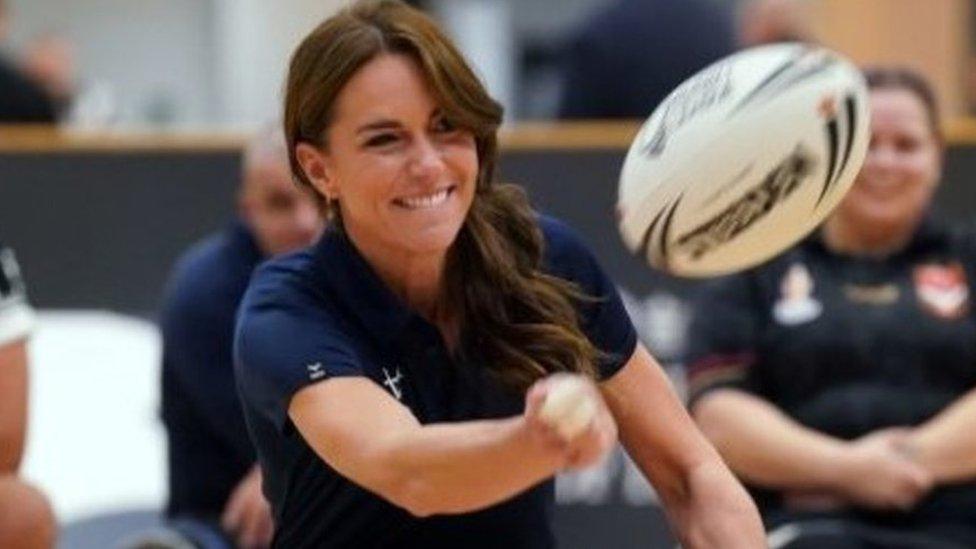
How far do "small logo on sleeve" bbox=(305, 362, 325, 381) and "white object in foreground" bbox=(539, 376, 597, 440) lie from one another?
587 mm

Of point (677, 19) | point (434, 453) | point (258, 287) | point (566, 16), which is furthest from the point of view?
point (566, 16)

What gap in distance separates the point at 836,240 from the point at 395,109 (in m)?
2.02

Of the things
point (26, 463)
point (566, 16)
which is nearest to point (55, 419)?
point (26, 463)

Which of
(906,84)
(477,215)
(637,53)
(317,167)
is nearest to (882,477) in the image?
(906,84)

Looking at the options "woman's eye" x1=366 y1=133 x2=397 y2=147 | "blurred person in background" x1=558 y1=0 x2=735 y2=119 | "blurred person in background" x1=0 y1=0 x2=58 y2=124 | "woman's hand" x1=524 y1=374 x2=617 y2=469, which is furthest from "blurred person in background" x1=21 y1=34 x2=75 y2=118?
"woman's hand" x1=524 y1=374 x2=617 y2=469

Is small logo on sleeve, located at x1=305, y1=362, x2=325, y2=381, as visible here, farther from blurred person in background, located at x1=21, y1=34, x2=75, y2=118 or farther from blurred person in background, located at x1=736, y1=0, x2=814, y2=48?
blurred person in background, located at x1=21, y1=34, x2=75, y2=118

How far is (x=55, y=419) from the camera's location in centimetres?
606

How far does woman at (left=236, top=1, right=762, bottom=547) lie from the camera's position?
307cm

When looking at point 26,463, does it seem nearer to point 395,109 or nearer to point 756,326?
point 756,326

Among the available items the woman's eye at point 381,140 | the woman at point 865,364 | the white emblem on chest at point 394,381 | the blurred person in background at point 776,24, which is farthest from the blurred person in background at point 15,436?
the blurred person in background at point 776,24

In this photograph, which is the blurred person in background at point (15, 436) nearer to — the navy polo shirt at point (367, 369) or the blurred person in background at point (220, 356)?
the navy polo shirt at point (367, 369)

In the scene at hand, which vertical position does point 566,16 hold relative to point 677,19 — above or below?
below

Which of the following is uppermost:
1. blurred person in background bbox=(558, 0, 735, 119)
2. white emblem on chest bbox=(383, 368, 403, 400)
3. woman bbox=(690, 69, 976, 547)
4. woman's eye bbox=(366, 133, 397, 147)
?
woman's eye bbox=(366, 133, 397, 147)

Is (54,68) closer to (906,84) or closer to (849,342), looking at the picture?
(906,84)
